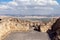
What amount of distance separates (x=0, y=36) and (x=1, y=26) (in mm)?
2972

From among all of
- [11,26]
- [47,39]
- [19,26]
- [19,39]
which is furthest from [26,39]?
[19,26]

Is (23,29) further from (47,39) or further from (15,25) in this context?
(47,39)

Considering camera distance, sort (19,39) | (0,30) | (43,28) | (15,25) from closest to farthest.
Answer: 1. (19,39)
2. (0,30)
3. (15,25)
4. (43,28)

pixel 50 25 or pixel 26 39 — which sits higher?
pixel 26 39

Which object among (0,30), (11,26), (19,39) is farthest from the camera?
(11,26)

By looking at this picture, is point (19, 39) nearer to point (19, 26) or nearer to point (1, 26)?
point (1, 26)

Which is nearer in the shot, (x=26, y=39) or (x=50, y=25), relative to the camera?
(x=26, y=39)

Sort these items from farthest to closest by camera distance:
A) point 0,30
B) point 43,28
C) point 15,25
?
1. point 43,28
2. point 15,25
3. point 0,30

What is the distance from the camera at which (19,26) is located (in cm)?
3841

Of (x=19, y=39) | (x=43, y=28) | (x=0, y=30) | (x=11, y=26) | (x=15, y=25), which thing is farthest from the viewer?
(x=43, y=28)

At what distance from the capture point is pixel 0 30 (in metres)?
27.4

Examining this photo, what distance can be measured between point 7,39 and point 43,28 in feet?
53.2

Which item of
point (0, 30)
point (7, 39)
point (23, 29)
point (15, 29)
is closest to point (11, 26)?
point (15, 29)

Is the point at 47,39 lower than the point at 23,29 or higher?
higher
